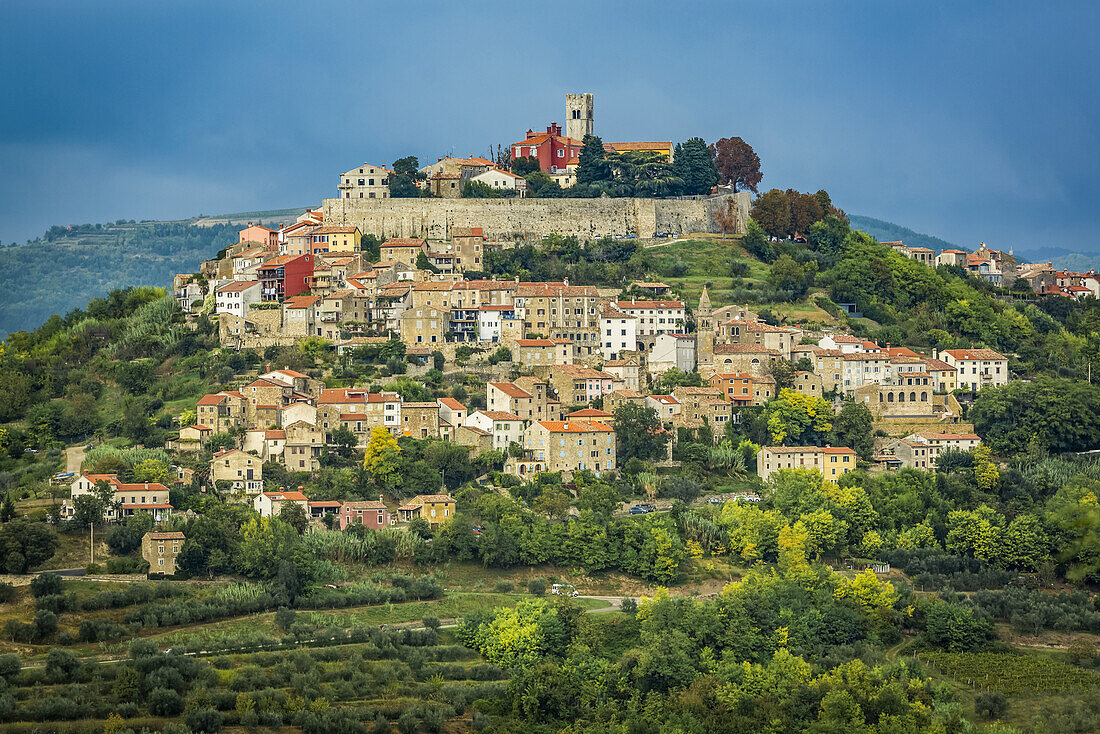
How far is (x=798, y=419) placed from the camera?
194 ft

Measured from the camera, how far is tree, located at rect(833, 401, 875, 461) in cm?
5931

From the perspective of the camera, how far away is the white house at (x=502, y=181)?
253ft

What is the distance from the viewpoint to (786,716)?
41.1 meters

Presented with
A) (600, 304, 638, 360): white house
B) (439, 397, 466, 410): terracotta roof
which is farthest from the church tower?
(439, 397, 466, 410): terracotta roof

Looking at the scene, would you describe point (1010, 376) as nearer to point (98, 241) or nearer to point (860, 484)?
point (860, 484)

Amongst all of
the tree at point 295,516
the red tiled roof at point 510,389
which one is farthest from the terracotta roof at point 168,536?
the red tiled roof at point 510,389

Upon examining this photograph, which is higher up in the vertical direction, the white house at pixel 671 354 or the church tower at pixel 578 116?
the church tower at pixel 578 116

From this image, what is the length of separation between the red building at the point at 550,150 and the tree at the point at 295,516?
33.9 m

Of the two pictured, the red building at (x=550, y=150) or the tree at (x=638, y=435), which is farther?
the red building at (x=550, y=150)

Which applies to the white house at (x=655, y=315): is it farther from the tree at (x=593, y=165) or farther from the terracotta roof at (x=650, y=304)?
the tree at (x=593, y=165)

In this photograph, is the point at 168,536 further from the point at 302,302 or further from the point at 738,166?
the point at 738,166

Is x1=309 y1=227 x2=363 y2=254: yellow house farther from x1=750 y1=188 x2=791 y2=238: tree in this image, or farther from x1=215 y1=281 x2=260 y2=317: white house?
x1=750 y1=188 x2=791 y2=238: tree

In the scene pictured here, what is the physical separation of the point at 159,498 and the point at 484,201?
27436 millimetres

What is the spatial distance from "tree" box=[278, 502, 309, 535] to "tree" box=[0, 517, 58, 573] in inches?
284
